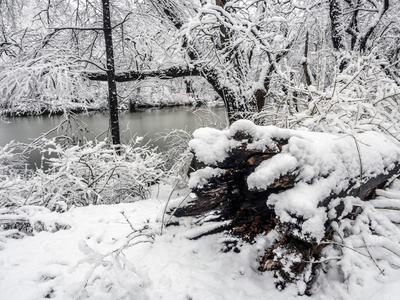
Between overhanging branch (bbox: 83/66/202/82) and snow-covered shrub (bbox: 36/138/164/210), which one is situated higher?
overhanging branch (bbox: 83/66/202/82)

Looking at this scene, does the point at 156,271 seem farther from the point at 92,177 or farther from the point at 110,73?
the point at 110,73

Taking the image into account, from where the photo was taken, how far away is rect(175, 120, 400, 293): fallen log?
1263 mm

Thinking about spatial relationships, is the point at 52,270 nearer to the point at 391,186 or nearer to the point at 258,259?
the point at 258,259

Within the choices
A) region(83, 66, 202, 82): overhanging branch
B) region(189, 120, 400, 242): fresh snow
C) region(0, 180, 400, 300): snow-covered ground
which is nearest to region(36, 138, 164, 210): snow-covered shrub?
region(0, 180, 400, 300): snow-covered ground

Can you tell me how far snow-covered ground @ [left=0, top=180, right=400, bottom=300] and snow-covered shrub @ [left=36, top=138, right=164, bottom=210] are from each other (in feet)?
4.87

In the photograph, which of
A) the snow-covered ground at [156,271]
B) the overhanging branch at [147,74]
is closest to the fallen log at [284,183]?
the snow-covered ground at [156,271]

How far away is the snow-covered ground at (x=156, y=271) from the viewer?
1.29 metres

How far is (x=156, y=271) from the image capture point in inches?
57.9

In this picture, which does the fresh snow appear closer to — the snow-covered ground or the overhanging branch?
the snow-covered ground

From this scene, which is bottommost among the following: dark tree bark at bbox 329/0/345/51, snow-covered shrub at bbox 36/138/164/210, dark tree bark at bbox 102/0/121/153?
snow-covered shrub at bbox 36/138/164/210

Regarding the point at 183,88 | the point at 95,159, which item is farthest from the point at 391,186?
the point at 183,88

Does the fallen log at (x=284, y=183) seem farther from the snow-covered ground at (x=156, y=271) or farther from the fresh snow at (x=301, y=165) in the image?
the snow-covered ground at (x=156, y=271)

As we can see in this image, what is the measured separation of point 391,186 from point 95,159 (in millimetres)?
4219

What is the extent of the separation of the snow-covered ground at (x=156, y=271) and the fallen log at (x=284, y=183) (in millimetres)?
128
